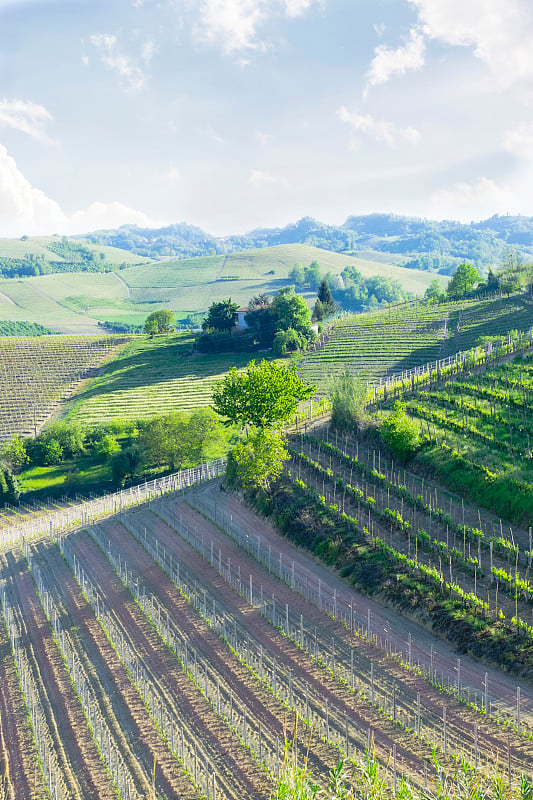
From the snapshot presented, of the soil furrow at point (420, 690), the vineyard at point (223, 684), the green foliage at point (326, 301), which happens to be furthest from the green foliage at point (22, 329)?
the soil furrow at point (420, 690)

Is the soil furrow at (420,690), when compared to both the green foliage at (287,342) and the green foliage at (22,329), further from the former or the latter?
the green foliage at (22,329)

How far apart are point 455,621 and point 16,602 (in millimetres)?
20955

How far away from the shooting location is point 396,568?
2927 cm

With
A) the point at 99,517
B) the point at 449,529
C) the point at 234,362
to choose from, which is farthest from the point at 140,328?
the point at 449,529

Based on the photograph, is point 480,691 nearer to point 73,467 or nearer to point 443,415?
point 443,415

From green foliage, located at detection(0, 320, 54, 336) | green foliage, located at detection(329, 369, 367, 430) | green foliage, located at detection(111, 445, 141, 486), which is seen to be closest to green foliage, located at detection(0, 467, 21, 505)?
green foliage, located at detection(111, 445, 141, 486)

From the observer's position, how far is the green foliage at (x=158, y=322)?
109938mm

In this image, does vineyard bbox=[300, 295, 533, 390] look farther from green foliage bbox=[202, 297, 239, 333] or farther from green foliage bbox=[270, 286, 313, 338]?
green foliage bbox=[202, 297, 239, 333]

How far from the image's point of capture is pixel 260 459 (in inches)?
1506

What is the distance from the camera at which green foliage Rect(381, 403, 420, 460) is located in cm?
3900

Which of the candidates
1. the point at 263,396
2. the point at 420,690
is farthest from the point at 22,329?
the point at 420,690

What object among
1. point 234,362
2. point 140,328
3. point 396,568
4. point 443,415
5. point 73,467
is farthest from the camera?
point 140,328

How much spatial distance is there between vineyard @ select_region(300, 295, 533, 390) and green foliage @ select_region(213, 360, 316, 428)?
88.5ft

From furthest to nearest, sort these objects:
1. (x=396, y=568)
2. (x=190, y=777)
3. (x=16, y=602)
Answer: (x=16, y=602) → (x=396, y=568) → (x=190, y=777)
